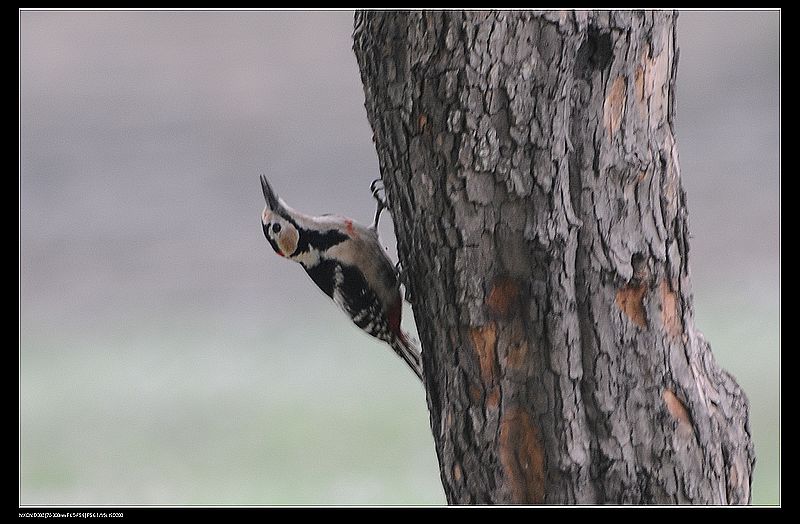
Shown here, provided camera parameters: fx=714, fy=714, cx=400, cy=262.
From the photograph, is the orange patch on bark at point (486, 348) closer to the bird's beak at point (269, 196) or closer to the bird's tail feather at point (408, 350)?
the bird's tail feather at point (408, 350)

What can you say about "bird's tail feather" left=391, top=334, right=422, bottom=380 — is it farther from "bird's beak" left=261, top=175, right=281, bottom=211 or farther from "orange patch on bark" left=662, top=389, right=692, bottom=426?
"orange patch on bark" left=662, top=389, right=692, bottom=426

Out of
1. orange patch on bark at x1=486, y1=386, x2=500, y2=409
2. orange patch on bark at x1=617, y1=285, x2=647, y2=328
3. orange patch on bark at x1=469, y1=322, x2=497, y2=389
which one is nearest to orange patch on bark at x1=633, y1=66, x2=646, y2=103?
orange patch on bark at x1=617, y1=285, x2=647, y2=328

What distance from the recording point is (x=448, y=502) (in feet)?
4.91

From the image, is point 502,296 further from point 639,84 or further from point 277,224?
point 277,224

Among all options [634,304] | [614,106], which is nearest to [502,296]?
Result: [634,304]

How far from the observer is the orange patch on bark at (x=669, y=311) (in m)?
1.33

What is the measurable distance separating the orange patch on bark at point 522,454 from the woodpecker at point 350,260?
0.49 m

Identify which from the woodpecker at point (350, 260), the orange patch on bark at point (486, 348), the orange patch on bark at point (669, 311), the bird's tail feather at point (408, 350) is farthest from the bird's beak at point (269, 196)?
the orange patch on bark at point (669, 311)

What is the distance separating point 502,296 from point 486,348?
10 centimetres

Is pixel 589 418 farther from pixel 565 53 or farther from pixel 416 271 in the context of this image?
pixel 565 53

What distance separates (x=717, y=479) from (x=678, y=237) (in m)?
0.47

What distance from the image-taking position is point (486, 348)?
1336 mm

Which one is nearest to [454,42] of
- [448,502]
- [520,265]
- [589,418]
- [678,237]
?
[520,265]

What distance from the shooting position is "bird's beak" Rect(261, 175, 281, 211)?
72.9 inches
